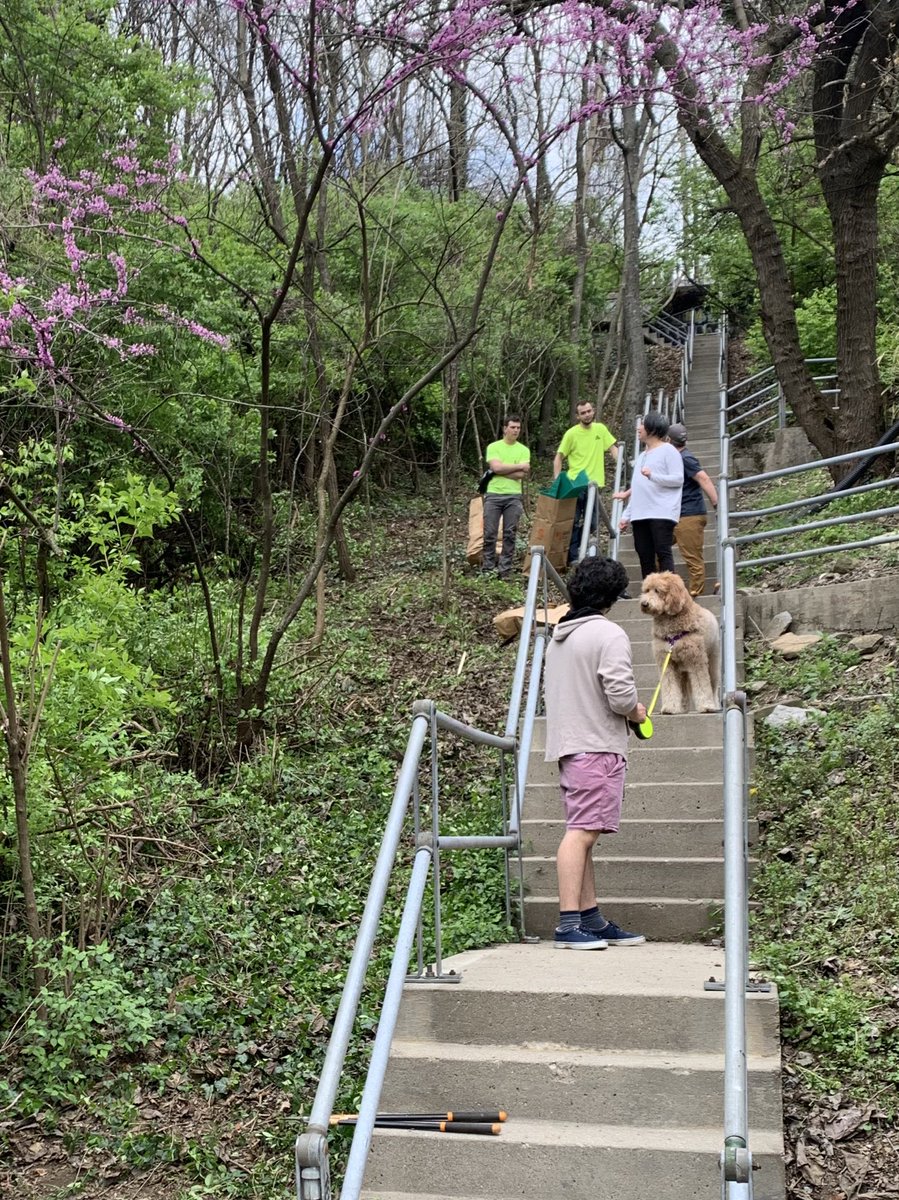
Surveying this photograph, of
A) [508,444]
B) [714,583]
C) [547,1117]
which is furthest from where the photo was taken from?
[508,444]

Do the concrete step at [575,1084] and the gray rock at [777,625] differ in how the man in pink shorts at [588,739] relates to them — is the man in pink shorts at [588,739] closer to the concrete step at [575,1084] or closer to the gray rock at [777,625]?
the concrete step at [575,1084]

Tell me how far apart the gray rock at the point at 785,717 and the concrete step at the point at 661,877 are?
4.90 feet

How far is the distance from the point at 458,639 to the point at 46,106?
Answer: 740 cm

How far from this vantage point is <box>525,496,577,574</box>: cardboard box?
405 inches

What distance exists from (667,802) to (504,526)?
602 cm

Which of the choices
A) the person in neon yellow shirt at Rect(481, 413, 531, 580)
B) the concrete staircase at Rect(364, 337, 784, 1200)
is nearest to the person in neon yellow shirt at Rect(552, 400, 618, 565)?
the person in neon yellow shirt at Rect(481, 413, 531, 580)

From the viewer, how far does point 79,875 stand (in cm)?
544

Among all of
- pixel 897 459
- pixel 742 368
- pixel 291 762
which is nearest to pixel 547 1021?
pixel 291 762

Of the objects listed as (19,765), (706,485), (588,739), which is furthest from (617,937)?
(706,485)

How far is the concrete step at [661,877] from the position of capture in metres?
5.26

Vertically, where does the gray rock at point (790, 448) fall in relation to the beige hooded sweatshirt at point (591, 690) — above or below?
above

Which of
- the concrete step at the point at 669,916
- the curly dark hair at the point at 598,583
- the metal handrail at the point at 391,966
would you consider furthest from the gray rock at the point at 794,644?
the curly dark hair at the point at 598,583

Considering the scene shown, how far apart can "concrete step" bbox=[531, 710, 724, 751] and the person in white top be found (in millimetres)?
1941

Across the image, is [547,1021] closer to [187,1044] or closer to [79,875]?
[187,1044]
